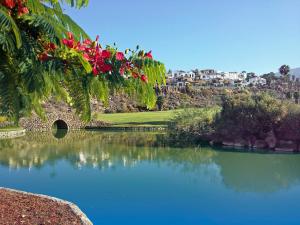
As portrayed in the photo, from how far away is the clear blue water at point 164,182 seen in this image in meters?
9.88

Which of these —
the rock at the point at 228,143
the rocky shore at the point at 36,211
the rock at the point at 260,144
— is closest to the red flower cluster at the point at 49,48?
the rocky shore at the point at 36,211

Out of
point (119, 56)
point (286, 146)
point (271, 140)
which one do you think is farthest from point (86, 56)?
point (271, 140)

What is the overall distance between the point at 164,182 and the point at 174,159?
5.68 m

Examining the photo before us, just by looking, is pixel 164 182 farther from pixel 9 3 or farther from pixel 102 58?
pixel 9 3

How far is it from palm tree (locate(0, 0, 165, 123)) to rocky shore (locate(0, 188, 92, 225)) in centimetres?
410

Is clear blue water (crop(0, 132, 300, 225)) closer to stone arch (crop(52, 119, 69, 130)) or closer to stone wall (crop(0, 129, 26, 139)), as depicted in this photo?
stone wall (crop(0, 129, 26, 139))

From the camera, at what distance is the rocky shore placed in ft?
20.9

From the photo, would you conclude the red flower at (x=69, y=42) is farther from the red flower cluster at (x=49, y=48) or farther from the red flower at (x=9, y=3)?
the red flower at (x=9, y=3)

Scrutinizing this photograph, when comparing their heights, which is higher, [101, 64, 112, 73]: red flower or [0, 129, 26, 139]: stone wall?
[101, 64, 112, 73]: red flower

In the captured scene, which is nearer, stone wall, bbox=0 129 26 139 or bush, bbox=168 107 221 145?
bush, bbox=168 107 221 145

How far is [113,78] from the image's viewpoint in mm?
2580

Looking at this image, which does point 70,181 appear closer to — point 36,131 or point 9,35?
point 9,35

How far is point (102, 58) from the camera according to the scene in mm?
2680

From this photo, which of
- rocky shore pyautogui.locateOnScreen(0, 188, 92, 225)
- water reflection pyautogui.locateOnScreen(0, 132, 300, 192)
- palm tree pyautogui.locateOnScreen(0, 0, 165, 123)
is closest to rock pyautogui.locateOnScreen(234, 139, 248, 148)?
water reflection pyautogui.locateOnScreen(0, 132, 300, 192)
